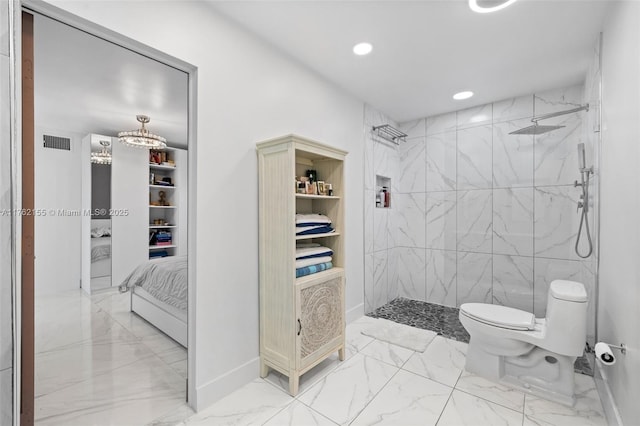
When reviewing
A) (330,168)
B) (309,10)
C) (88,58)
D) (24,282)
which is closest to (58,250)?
(24,282)

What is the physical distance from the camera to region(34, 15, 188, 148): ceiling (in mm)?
1321

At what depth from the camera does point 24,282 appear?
124cm

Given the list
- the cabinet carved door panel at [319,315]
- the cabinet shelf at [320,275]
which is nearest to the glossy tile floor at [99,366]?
the cabinet carved door panel at [319,315]

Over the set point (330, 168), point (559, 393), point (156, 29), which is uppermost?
point (156, 29)

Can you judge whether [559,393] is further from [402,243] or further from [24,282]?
[24,282]

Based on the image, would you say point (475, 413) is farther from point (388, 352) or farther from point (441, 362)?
point (388, 352)

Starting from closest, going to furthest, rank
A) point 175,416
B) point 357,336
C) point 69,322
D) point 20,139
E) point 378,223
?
point 20,139 → point 69,322 → point 175,416 → point 357,336 → point 378,223

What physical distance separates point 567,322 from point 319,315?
5.20 ft

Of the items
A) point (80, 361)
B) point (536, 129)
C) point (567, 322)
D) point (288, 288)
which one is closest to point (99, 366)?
point (80, 361)

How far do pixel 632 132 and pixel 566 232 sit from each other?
5.90ft

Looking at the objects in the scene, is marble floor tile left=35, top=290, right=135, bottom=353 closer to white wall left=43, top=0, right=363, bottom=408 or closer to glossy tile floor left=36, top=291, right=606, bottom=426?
glossy tile floor left=36, top=291, right=606, bottom=426

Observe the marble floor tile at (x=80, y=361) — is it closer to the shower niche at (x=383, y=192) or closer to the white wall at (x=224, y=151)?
the white wall at (x=224, y=151)

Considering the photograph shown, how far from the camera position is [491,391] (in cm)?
189

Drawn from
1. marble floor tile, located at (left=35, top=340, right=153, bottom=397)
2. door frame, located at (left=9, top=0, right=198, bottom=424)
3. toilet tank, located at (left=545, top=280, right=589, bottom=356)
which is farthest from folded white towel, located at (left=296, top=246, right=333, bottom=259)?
toilet tank, located at (left=545, top=280, right=589, bottom=356)
